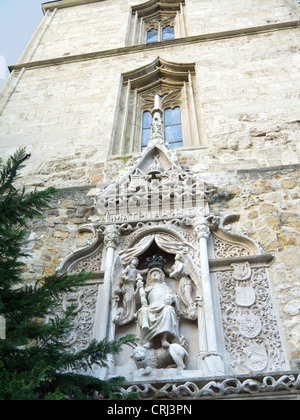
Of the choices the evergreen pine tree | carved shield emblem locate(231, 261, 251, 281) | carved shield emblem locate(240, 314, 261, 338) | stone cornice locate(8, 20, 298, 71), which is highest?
stone cornice locate(8, 20, 298, 71)

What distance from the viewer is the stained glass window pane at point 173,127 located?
8931 mm

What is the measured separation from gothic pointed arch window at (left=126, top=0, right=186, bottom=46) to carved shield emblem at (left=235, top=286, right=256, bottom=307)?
8.89 meters

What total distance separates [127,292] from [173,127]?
4.66 m

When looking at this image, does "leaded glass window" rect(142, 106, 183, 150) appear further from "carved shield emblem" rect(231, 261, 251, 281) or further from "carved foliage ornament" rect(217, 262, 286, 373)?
"carved foliage ornament" rect(217, 262, 286, 373)

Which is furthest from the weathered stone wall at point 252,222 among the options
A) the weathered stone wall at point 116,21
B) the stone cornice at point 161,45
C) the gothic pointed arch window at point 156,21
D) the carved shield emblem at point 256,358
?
the gothic pointed arch window at point 156,21

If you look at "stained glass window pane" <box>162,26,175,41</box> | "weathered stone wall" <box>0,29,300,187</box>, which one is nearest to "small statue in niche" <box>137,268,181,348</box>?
"weathered stone wall" <box>0,29,300,187</box>

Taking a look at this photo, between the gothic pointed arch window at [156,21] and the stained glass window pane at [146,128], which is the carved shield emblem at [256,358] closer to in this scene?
the stained glass window pane at [146,128]

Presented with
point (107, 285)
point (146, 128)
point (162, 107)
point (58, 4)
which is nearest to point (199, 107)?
point (162, 107)

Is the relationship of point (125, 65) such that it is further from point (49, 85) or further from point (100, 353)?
point (100, 353)

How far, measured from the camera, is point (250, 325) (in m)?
5.10

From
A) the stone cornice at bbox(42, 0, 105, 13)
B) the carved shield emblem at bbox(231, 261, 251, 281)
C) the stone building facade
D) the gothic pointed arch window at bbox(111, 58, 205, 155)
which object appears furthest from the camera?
the stone cornice at bbox(42, 0, 105, 13)

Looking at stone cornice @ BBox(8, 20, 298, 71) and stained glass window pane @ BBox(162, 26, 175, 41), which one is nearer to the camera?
stone cornice @ BBox(8, 20, 298, 71)

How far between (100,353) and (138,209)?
10.1ft

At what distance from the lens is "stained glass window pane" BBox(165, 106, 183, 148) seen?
8931 millimetres
